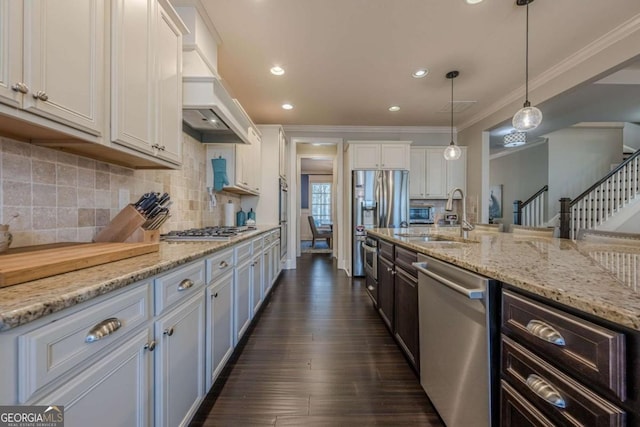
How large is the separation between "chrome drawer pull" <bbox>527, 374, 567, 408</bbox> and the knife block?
5.38 feet

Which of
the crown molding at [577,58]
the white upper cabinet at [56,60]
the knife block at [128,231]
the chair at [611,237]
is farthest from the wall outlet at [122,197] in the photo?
the crown molding at [577,58]

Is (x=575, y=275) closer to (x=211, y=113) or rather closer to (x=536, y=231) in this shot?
(x=536, y=231)

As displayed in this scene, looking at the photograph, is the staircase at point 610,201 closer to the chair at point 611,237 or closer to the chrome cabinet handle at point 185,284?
the chair at point 611,237

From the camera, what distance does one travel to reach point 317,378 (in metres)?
1.74

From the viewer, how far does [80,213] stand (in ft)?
4.49

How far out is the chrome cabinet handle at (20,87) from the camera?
790 millimetres

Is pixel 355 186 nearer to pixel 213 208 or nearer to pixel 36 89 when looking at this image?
pixel 213 208

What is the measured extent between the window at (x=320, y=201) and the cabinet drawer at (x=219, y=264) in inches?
299

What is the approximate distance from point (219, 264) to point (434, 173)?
4.57 m

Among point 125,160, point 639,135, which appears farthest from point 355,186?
point 639,135

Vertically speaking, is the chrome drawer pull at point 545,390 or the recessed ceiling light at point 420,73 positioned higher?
the recessed ceiling light at point 420,73

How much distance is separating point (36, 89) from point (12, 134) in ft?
1.21

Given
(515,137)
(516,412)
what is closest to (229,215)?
(516,412)

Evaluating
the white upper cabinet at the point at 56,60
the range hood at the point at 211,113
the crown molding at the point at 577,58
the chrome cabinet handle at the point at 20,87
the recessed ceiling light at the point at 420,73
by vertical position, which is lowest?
the chrome cabinet handle at the point at 20,87
